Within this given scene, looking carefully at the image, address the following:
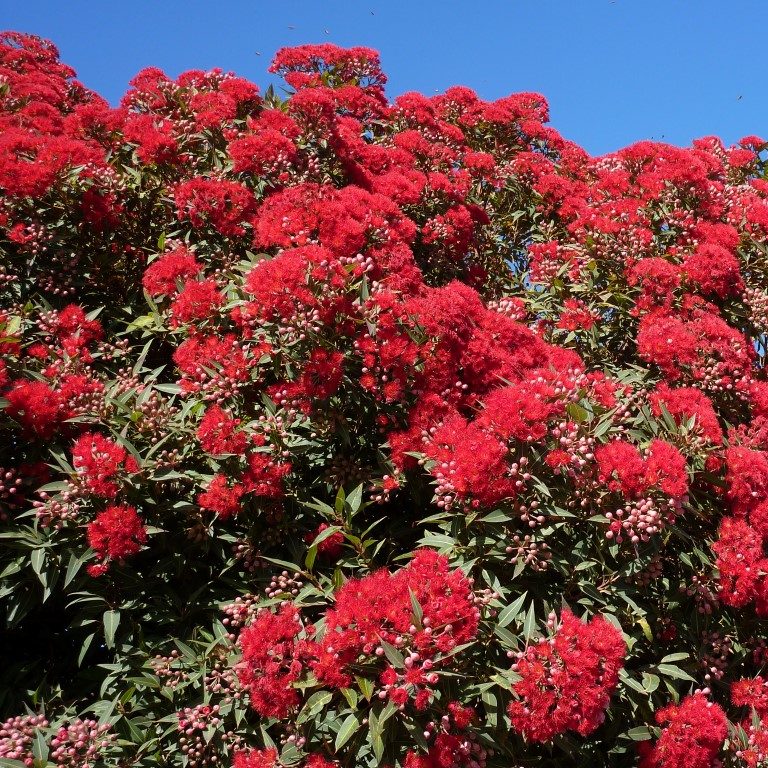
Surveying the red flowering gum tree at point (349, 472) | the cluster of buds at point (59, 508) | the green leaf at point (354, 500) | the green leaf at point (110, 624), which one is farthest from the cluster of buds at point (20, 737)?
the green leaf at point (354, 500)

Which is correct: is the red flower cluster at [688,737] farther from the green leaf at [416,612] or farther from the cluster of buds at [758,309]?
the cluster of buds at [758,309]

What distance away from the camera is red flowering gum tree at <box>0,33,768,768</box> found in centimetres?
372

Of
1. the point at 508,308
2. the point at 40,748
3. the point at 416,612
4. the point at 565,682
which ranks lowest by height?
the point at 40,748

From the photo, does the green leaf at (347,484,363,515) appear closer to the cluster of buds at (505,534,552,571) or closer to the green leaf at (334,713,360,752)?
the cluster of buds at (505,534,552,571)

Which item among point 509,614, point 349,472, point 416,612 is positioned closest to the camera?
point 416,612

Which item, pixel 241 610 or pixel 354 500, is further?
pixel 354 500

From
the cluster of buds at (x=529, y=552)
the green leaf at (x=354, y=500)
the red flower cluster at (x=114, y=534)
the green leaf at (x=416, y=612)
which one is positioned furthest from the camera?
the green leaf at (x=354, y=500)

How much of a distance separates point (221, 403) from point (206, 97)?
3.44 m

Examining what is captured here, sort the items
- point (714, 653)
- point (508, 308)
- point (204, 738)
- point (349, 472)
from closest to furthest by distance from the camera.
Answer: point (204, 738) → point (714, 653) → point (349, 472) → point (508, 308)

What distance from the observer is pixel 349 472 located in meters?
5.09

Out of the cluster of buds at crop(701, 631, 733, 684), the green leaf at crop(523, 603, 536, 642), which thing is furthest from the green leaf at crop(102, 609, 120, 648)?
the cluster of buds at crop(701, 631, 733, 684)

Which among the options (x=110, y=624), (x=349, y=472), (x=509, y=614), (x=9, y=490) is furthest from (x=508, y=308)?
(x=9, y=490)

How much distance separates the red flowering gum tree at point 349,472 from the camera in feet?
12.2

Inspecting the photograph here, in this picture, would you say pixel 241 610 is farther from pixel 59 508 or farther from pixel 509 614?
pixel 509 614
